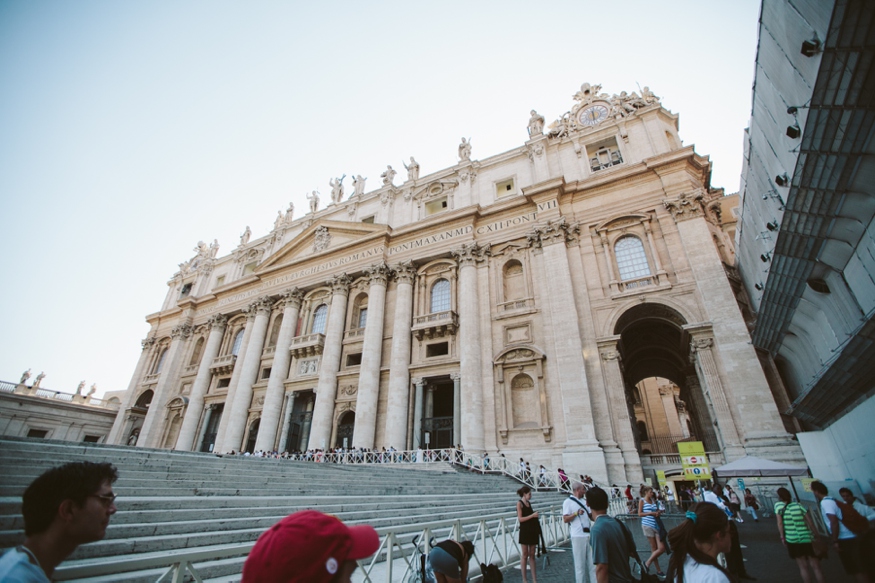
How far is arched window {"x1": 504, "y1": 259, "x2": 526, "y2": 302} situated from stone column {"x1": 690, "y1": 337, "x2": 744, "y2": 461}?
8.66 metres

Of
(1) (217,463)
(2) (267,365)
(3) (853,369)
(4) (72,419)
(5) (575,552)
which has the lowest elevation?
(5) (575,552)

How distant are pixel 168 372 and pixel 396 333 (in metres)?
22.1

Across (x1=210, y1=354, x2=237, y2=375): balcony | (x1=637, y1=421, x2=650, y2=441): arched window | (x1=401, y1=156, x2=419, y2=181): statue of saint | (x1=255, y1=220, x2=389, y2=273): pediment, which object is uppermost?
(x1=401, y1=156, x2=419, y2=181): statue of saint

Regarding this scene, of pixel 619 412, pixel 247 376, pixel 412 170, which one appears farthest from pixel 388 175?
pixel 619 412

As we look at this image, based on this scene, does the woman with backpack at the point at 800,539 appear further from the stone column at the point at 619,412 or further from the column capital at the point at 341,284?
the column capital at the point at 341,284

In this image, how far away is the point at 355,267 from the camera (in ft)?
90.9

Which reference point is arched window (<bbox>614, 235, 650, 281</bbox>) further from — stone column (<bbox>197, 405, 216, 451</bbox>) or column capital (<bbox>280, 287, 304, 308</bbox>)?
stone column (<bbox>197, 405, 216, 451</bbox>)

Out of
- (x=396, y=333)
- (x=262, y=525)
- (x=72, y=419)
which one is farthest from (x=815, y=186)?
(x=72, y=419)

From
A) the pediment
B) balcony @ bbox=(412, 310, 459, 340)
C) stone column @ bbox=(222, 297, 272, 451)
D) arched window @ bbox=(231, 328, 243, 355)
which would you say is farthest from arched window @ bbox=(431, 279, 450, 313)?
arched window @ bbox=(231, 328, 243, 355)

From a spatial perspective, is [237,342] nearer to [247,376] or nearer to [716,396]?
[247,376]

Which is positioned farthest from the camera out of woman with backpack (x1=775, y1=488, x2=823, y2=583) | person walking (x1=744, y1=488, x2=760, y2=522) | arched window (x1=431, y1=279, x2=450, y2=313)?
arched window (x1=431, y1=279, x2=450, y2=313)

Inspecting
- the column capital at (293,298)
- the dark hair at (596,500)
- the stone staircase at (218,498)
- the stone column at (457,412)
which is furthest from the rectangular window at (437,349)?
the dark hair at (596,500)

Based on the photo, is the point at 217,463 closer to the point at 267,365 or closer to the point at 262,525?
the point at 262,525

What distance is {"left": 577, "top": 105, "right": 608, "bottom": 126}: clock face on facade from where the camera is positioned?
84.5ft
